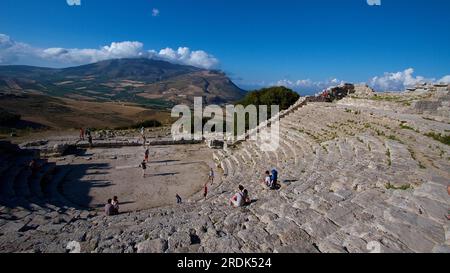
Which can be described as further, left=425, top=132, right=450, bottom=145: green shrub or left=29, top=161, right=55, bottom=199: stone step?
left=29, top=161, right=55, bottom=199: stone step

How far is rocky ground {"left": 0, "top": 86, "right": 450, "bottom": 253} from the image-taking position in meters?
5.64

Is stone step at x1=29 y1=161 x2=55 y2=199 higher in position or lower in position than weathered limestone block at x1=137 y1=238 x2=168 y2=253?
lower

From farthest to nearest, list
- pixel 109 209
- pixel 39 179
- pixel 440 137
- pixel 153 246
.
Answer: pixel 39 179, pixel 440 137, pixel 109 209, pixel 153 246

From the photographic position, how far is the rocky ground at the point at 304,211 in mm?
5637

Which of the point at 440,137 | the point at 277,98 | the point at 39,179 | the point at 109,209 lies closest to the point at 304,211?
the point at 109,209

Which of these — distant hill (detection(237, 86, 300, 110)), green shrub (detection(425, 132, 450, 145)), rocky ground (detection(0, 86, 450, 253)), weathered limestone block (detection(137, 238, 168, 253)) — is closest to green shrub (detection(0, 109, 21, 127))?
rocky ground (detection(0, 86, 450, 253))

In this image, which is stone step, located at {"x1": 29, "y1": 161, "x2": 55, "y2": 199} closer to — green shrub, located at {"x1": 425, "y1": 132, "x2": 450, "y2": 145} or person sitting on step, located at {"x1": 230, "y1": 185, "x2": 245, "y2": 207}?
person sitting on step, located at {"x1": 230, "y1": 185, "x2": 245, "y2": 207}

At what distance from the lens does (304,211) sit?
7207 mm

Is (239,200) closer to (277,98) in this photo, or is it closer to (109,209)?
(109,209)

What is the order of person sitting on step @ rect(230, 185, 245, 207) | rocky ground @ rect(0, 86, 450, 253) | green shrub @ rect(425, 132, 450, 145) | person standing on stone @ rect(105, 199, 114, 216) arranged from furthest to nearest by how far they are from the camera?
green shrub @ rect(425, 132, 450, 145), person standing on stone @ rect(105, 199, 114, 216), person sitting on step @ rect(230, 185, 245, 207), rocky ground @ rect(0, 86, 450, 253)
